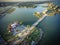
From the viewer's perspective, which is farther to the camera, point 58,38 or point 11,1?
point 11,1

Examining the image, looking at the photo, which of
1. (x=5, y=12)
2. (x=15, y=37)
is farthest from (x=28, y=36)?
(x=5, y=12)

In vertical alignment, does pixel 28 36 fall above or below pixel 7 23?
below

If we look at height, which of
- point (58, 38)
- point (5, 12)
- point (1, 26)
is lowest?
point (58, 38)

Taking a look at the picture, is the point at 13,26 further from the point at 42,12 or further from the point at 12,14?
the point at 42,12

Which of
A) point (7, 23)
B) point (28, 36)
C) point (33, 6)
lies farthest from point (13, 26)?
point (33, 6)

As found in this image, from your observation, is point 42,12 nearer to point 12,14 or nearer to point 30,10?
point 30,10

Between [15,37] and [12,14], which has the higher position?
[12,14]
